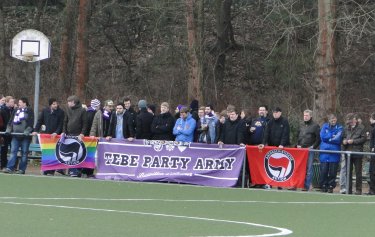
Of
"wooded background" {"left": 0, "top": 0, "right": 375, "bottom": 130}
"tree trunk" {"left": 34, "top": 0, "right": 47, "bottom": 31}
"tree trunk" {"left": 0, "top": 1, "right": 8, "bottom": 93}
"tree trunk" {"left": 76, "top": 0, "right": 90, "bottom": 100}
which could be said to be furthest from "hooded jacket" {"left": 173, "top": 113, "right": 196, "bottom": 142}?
"tree trunk" {"left": 34, "top": 0, "right": 47, "bottom": 31}

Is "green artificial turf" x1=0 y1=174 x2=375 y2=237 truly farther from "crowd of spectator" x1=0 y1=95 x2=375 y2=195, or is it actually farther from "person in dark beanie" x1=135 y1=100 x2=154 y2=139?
"person in dark beanie" x1=135 y1=100 x2=154 y2=139

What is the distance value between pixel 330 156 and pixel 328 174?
0.38 m

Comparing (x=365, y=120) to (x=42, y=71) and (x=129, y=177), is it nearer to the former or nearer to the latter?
(x=129, y=177)

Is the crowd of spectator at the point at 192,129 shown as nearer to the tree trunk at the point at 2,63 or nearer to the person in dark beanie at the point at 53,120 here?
the person in dark beanie at the point at 53,120

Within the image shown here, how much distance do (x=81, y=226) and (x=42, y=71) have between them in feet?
125

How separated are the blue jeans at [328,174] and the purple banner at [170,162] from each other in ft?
5.72

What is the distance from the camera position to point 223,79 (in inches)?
1917

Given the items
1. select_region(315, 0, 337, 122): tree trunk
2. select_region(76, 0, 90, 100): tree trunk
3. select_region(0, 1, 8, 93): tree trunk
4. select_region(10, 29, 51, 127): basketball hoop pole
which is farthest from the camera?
select_region(0, 1, 8, 93): tree trunk

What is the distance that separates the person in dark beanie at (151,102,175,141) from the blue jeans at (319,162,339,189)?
3.75m

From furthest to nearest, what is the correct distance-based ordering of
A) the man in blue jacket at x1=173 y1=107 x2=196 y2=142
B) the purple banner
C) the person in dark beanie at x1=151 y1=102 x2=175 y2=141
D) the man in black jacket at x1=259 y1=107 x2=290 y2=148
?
the person in dark beanie at x1=151 y1=102 x2=175 y2=141
the man in blue jacket at x1=173 y1=107 x2=196 y2=142
the purple banner
the man in black jacket at x1=259 y1=107 x2=290 y2=148

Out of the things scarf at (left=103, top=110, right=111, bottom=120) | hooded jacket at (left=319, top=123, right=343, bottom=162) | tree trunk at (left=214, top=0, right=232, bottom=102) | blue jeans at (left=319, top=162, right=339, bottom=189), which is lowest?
blue jeans at (left=319, top=162, right=339, bottom=189)

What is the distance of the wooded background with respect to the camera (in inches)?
1499

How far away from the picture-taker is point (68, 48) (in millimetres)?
46594

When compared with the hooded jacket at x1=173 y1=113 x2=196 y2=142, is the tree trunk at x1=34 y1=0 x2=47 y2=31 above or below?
above
